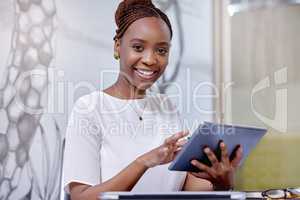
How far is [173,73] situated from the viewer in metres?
2.37

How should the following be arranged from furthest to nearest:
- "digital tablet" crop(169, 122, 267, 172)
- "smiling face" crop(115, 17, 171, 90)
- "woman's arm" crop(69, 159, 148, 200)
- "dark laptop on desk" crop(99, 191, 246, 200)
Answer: "smiling face" crop(115, 17, 171, 90) → "woman's arm" crop(69, 159, 148, 200) → "digital tablet" crop(169, 122, 267, 172) → "dark laptop on desk" crop(99, 191, 246, 200)

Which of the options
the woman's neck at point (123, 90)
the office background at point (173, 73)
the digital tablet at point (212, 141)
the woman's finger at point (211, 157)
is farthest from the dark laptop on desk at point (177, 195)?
the office background at point (173, 73)

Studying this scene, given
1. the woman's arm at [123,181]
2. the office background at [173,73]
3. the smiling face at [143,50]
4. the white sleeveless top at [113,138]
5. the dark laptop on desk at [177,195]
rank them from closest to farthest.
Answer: the dark laptop on desk at [177,195] → the woman's arm at [123,181] → the white sleeveless top at [113,138] → the smiling face at [143,50] → the office background at [173,73]

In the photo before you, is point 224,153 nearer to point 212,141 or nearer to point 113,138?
point 212,141

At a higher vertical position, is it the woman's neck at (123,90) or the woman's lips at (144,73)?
the woman's lips at (144,73)

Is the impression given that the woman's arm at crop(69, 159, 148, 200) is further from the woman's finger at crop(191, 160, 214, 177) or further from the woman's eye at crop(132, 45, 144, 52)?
the woman's eye at crop(132, 45, 144, 52)

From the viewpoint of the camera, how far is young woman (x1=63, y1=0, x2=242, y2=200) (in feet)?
3.93

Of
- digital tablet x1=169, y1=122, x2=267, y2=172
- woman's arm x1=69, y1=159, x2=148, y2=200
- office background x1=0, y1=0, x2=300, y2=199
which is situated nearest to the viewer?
digital tablet x1=169, y1=122, x2=267, y2=172

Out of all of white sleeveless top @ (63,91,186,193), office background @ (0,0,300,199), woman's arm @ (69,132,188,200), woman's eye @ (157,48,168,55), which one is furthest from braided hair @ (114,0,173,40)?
office background @ (0,0,300,199)

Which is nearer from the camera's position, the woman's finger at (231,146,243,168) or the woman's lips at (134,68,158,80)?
the woman's finger at (231,146,243,168)

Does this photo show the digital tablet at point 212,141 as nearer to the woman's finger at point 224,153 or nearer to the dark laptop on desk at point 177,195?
the woman's finger at point 224,153

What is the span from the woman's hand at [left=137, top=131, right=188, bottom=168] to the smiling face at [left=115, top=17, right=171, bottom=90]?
412 mm

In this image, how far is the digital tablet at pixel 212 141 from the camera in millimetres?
1057

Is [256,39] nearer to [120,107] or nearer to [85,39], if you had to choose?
[85,39]
